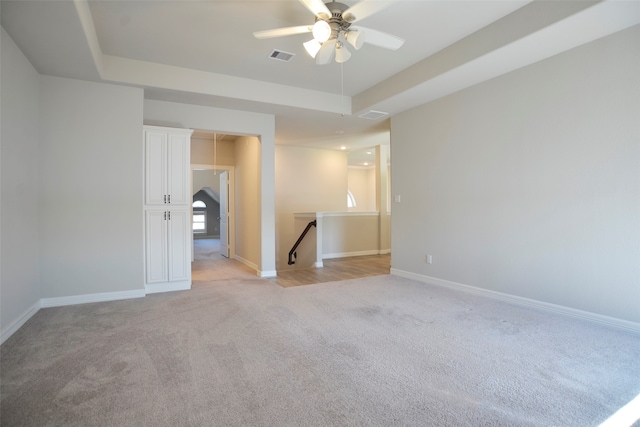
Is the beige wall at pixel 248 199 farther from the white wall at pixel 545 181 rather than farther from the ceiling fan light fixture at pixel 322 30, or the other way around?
the ceiling fan light fixture at pixel 322 30

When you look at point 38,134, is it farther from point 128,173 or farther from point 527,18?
point 527,18

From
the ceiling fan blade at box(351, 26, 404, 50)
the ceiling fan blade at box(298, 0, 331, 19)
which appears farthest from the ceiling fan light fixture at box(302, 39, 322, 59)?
the ceiling fan blade at box(351, 26, 404, 50)

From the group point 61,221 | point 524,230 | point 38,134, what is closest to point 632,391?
point 524,230

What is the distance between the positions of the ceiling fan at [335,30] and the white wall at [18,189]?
2.23 meters

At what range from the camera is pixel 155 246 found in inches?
164

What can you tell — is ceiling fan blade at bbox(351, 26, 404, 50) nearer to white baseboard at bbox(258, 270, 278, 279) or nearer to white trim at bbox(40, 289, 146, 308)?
white baseboard at bbox(258, 270, 278, 279)

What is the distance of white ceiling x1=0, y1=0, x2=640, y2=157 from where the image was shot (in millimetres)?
2682

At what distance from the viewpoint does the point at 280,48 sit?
3.57 meters

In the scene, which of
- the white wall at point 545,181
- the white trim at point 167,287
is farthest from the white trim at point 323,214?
the white trim at point 167,287

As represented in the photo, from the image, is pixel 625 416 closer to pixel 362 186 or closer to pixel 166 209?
pixel 166 209

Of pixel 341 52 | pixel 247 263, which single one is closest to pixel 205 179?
pixel 247 263

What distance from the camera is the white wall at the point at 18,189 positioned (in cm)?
269

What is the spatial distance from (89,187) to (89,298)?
1295 mm

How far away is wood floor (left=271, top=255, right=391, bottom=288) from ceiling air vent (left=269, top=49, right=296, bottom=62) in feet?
9.62
